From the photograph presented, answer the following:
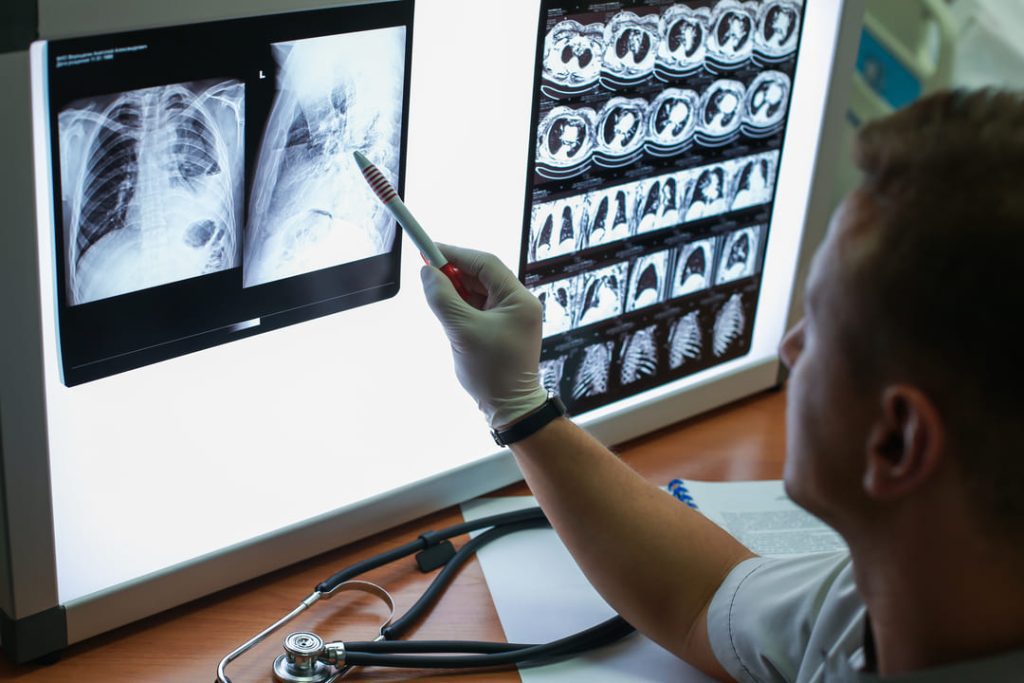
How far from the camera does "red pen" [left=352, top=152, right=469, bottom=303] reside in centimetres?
89

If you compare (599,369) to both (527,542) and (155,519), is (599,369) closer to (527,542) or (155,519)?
(527,542)

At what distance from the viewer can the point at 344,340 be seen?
38.9 inches

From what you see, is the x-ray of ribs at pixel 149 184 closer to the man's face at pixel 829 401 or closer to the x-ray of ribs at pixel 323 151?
the x-ray of ribs at pixel 323 151

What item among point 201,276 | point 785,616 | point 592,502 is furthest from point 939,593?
point 201,276

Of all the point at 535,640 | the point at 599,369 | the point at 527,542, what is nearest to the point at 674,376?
the point at 599,369

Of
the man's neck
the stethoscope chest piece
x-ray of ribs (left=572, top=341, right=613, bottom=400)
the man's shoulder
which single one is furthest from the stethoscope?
the man's neck

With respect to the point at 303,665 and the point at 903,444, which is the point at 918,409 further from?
the point at 303,665

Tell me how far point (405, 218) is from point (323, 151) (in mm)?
85

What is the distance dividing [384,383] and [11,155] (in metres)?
0.40

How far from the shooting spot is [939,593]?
Result: 2.35 ft

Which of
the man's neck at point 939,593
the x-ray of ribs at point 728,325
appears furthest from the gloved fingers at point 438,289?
the x-ray of ribs at point 728,325

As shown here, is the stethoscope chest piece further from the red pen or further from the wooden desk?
the red pen

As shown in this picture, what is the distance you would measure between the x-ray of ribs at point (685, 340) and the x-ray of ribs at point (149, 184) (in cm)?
61

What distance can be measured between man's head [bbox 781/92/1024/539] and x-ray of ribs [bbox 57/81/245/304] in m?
0.44
